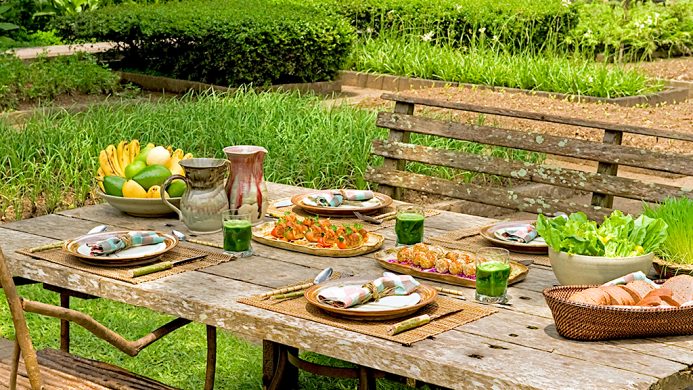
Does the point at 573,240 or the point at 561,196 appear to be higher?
the point at 573,240

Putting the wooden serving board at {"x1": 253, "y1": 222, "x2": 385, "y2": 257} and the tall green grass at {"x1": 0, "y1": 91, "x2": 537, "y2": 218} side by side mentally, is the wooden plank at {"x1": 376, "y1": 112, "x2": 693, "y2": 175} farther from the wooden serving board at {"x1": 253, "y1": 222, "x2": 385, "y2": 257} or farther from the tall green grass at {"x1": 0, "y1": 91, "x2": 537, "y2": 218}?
the wooden serving board at {"x1": 253, "y1": 222, "x2": 385, "y2": 257}

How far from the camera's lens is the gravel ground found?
29.6 feet

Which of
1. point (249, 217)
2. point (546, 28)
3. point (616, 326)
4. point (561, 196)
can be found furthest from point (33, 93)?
point (616, 326)

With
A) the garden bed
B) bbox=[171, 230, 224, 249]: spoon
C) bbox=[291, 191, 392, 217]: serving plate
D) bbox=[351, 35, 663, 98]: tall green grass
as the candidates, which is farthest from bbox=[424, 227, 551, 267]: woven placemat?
bbox=[351, 35, 663, 98]: tall green grass

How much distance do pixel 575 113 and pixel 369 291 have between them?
6.77 meters

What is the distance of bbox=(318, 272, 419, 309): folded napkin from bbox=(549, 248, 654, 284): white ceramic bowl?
0.41m

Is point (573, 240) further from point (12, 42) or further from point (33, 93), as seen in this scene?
point (12, 42)

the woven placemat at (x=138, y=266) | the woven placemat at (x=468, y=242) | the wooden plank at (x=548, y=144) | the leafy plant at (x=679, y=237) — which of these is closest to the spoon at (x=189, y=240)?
the woven placemat at (x=138, y=266)

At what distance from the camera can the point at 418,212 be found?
3885 millimetres

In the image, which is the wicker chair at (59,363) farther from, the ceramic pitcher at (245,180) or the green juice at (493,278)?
the green juice at (493,278)

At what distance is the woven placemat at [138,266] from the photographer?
138 inches

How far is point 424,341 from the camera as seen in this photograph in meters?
2.94

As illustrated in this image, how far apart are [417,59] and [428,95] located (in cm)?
180

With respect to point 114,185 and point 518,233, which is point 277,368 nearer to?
point 114,185
